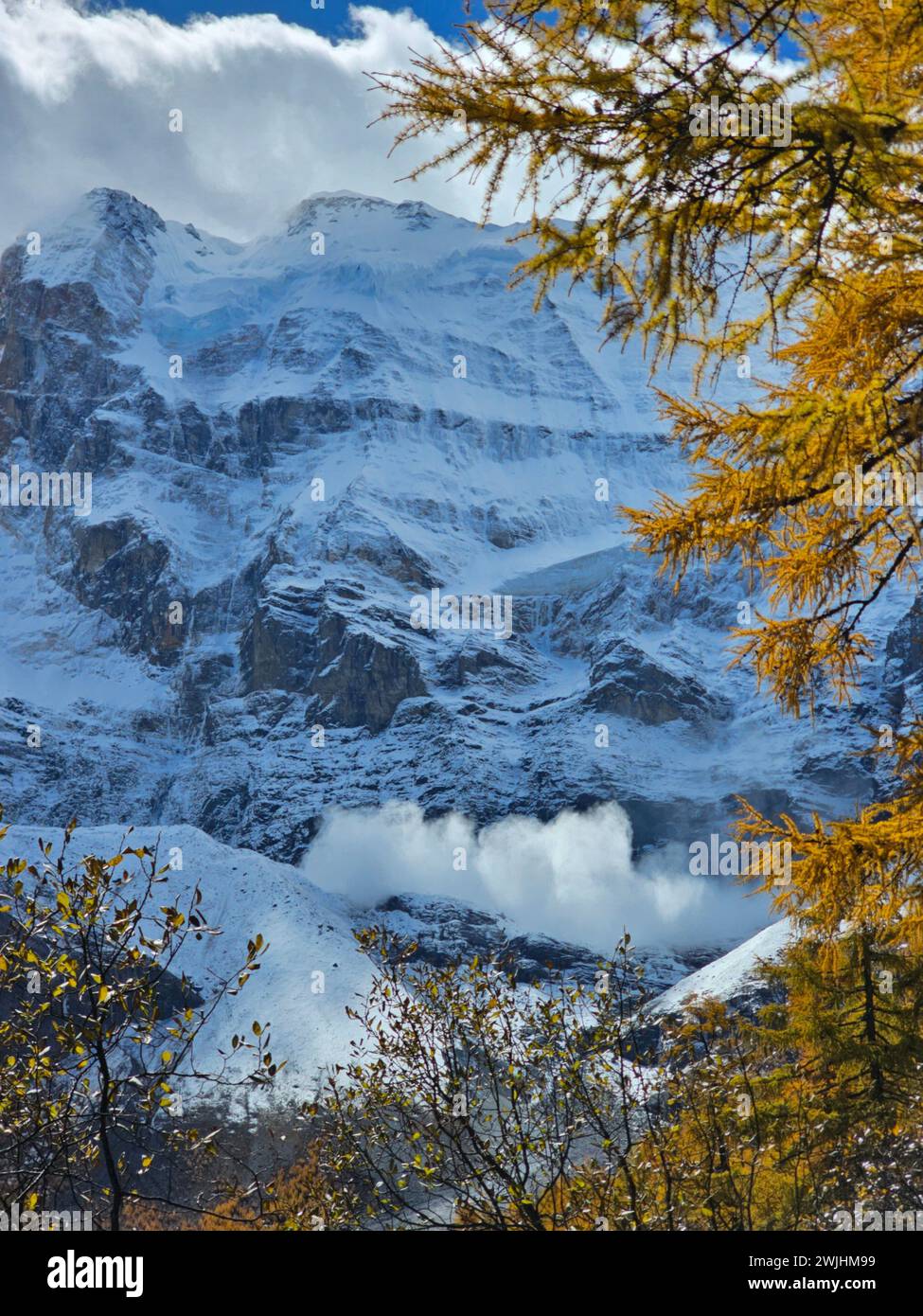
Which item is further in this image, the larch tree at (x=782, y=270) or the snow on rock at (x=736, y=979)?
the snow on rock at (x=736, y=979)

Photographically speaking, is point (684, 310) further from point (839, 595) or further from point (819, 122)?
point (839, 595)

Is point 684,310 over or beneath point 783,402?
over

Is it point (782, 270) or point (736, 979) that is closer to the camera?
point (782, 270)

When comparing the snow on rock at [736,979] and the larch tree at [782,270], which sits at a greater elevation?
the larch tree at [782,270]

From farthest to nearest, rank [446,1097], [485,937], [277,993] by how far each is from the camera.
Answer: [485,937] < [277,993] < [446,1097]

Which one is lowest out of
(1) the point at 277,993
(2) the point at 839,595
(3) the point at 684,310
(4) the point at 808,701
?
(1) the point at 277,993

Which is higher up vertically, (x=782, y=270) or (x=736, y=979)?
(x=782, y=270)

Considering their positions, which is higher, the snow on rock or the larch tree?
the larch tree

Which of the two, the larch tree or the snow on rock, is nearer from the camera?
the larch tree

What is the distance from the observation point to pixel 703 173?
4965 mm

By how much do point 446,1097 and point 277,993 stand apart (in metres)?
108

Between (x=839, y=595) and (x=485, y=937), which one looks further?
(x=485, y=937)
